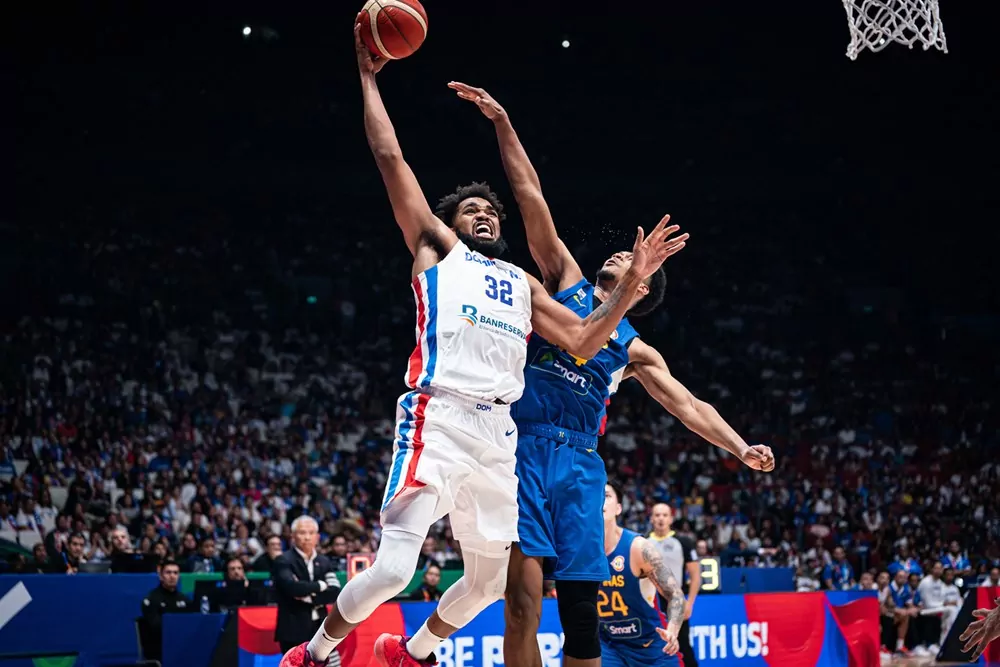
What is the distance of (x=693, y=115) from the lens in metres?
28.6

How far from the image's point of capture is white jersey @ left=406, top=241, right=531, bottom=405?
4812 mm

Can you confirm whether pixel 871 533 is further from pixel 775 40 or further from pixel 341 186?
pixel 341 186

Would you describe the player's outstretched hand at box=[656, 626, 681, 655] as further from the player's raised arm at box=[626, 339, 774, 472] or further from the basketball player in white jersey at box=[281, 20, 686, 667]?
the basketball player in white jersey at box=[281, 20, 686, 667]

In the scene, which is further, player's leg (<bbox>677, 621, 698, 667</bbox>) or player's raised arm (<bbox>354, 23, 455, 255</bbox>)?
player's leg (<bbox>677, 621, 698, 667</bbox>)

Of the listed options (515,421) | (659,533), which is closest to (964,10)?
(659,533)

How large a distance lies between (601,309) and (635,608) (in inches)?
140

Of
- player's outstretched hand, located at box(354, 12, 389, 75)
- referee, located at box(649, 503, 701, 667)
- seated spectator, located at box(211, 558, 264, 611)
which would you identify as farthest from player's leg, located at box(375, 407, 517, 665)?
seated spectator, located at box(211, 558, 264, 611)

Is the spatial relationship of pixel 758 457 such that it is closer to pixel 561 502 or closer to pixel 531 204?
pixel 561 502

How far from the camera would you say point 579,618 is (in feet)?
16.5

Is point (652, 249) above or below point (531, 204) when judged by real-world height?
below

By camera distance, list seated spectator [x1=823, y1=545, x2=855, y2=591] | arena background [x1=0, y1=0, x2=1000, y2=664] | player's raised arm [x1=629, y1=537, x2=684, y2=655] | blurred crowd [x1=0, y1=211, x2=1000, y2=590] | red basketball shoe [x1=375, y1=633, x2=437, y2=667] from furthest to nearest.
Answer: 1. arena background [x1=0, y1=0, x2=1000, y2=664]
2. seated spectator [x1=823, y1=545, x2=855, y2=591]
3. blurred crowd [x1=0, y1=211, x2=1000, y2=590]
4. player's raised arm [x1=629, y1=537, x2=684, y2=655]
5. red basketball shoe [x1=375, y1=633, x2=437, y2=667]

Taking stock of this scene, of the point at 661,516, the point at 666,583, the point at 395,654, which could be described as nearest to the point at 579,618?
the point at 395,654

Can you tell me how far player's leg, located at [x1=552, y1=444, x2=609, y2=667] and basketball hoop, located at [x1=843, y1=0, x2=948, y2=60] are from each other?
5.02 m

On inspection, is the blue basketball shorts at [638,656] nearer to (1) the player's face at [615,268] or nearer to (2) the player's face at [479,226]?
(1) the player's face at [615,268]
